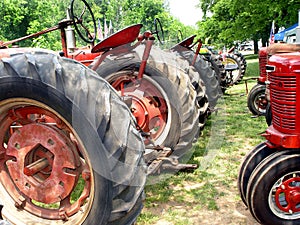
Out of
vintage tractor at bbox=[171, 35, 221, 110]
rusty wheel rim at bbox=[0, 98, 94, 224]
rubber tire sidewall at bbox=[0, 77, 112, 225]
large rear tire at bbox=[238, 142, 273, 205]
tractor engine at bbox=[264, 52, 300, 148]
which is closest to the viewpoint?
rubber tire sidewall at bbox=[0, 77, 112, 225]

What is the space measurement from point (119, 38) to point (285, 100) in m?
1.62

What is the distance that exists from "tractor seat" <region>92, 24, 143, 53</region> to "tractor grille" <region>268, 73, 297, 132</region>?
1.32 meters

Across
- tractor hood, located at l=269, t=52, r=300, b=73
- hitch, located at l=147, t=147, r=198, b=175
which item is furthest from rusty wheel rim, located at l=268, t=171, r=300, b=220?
hitch, located at l=147, t=147, r=198, b=175

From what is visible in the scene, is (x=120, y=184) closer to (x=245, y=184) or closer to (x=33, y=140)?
(x=33, y=140)

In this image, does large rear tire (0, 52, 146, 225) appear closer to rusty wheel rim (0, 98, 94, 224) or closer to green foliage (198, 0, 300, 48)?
rusty wheel rim (0, 98, 94, 224)

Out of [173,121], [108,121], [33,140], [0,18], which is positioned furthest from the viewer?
[0,18]

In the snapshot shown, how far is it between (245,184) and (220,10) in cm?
2144

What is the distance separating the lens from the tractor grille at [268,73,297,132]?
270 centimetres

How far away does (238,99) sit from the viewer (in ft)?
29.5

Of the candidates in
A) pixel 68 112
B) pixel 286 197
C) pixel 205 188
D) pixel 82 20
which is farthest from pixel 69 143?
pixel 82 20

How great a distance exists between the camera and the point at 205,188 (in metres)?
3.52

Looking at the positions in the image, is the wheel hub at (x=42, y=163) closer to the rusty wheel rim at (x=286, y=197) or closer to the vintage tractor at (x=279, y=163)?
the vintage tractor at (x=279, y=163)

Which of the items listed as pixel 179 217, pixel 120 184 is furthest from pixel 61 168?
pixel 179 217

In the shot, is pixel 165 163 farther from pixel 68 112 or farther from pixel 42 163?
pixel 68 112
